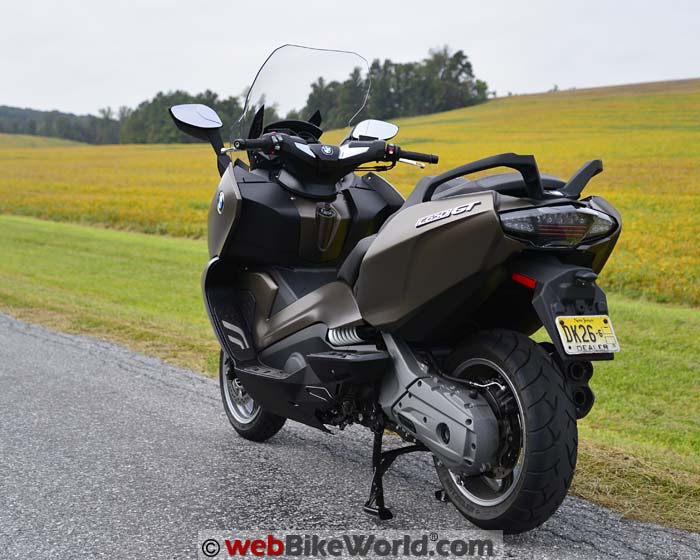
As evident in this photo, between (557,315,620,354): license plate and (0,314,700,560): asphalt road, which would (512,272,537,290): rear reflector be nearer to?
(557,315,620,354): license plate

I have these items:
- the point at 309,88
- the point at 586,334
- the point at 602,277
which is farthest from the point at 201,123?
the point at 602,277

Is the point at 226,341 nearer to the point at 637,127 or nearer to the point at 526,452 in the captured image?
the point at 526,452

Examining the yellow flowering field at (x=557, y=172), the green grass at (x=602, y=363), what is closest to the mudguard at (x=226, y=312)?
the yellow flowering field at (x=557, y=172)

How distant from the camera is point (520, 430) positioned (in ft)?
9.75

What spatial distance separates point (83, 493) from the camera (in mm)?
Result: 3631

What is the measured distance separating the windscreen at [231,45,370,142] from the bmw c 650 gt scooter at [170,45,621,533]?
20 centimetres

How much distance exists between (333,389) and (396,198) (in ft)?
4.18

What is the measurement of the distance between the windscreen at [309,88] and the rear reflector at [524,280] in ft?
7.07

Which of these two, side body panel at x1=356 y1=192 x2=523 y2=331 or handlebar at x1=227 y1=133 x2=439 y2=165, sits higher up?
handlebar at x1=227 y1=133 x2=439 y2=165

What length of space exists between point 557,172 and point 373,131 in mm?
21176

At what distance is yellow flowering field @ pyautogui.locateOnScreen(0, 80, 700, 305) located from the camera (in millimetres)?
13375

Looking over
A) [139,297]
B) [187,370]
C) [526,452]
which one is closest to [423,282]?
[526,452]

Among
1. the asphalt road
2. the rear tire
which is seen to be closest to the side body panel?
the asphalt road

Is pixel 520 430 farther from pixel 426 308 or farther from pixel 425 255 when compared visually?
pixel 425 255
